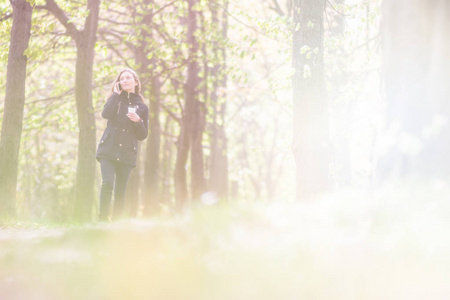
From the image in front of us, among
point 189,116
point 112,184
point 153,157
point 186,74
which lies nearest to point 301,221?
point 112,184

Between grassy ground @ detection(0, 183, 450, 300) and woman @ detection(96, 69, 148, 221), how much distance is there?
2.81m

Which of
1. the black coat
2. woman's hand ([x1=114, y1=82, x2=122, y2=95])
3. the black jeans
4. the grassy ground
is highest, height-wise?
woman's hand ([x1=114, y1=82, x2=122, y2=95])

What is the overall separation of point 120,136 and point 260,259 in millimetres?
4509

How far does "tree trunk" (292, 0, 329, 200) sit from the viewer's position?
7.70m

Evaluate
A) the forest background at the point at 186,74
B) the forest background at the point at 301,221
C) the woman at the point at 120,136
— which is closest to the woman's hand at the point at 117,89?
the woman at the point at 120,136

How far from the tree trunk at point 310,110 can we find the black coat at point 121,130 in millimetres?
2265

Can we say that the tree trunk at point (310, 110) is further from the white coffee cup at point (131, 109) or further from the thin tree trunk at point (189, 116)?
the thin tree trunk at point (189, 116)

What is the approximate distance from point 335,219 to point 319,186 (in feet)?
10.5

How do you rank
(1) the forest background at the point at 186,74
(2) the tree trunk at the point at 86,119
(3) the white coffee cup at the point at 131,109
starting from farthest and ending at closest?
1. (1) the forest background at the point at 186,74
2. (2) the tree trunk at the point at 86,119
3. (3) the white coffee cup at the point at 131,109

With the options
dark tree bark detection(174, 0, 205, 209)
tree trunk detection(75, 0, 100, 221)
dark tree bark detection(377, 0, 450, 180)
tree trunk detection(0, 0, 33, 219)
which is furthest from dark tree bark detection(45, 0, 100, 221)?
dark tree bark detection(377, 0, 450, 180)

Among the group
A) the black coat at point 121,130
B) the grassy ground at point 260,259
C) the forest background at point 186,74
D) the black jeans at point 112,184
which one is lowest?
the grassy ground at point 260,259

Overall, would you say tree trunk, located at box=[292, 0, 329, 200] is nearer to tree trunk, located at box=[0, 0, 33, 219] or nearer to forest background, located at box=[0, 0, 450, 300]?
forest background, located at box=[0, 0, 450, 300]

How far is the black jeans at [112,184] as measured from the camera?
7.63 metres

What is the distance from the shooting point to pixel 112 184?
301 inches
